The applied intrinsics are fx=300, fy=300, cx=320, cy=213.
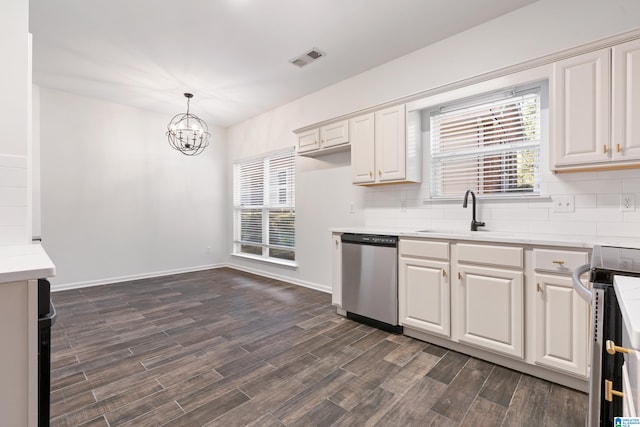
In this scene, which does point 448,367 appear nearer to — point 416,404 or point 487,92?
point 416,404

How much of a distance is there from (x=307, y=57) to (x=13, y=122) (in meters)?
2.60

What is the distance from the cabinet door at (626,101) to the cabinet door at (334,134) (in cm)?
221

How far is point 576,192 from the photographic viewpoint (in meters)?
2.28

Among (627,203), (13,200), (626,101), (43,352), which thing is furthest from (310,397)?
(626,101)

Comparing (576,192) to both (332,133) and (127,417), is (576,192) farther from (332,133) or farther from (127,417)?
(127,417)

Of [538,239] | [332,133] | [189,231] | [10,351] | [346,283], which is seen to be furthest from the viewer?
[189,231]

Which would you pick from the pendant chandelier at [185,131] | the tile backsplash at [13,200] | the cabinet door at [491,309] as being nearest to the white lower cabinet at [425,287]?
the cabinet door at [491,309]

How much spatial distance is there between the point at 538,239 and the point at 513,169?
901 mm

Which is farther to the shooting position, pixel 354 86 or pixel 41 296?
pixel 354 86

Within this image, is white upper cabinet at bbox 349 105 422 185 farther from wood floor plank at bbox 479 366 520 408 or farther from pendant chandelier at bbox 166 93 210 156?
pendant chandelier at bbox 166 93 210 156

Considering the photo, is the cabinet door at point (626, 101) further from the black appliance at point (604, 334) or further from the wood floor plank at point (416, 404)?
the wood floor plank at point (416, 404)

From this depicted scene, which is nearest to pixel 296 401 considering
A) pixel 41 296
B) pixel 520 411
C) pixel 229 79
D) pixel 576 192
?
→ pixel 520 411

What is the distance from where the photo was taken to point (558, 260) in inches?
75.0

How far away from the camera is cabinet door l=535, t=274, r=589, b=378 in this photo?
71.0 inches
